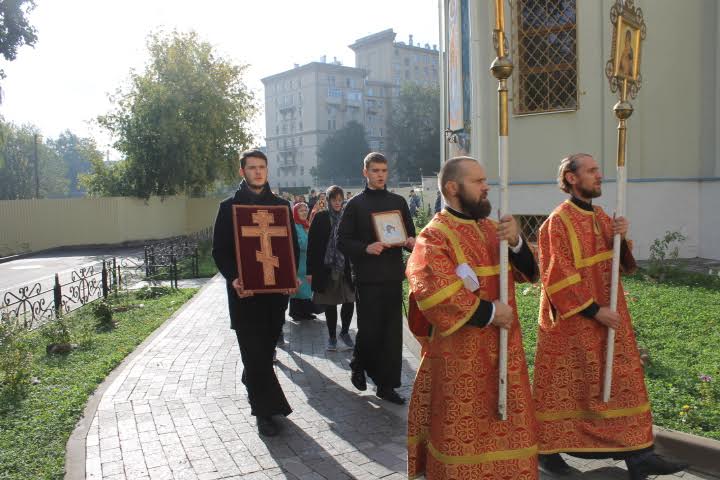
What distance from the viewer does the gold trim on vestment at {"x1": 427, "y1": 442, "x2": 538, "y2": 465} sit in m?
3.34

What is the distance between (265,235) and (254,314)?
2.12ft

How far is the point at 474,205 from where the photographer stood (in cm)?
348

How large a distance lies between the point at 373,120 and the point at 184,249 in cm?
8508

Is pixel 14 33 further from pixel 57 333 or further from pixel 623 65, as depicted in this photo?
pixel 623 65

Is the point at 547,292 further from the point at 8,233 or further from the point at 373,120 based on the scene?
the point at 373,120

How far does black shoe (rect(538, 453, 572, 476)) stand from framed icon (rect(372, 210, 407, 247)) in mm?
2199

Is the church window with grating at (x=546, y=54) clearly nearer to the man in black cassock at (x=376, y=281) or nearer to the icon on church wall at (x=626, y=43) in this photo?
the man in black cassock at (x=376, y=281)

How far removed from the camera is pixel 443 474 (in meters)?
3.36

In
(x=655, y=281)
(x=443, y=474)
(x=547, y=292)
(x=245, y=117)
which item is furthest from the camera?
(x=245, y=117)

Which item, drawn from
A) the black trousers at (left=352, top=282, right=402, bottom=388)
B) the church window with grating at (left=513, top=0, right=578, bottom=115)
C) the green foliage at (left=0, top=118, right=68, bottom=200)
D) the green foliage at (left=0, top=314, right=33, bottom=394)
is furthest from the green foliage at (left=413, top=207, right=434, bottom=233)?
the green foliage at (left=0, top=118, right=68, bottom=200)

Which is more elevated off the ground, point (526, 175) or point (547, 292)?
point (526, 175)

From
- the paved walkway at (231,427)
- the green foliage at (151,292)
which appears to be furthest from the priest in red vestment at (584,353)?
the green foliage at (151,292)

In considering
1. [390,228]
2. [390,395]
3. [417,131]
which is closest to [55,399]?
[390,395]

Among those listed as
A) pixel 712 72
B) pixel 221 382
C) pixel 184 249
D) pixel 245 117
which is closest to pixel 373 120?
pixel 245 117
